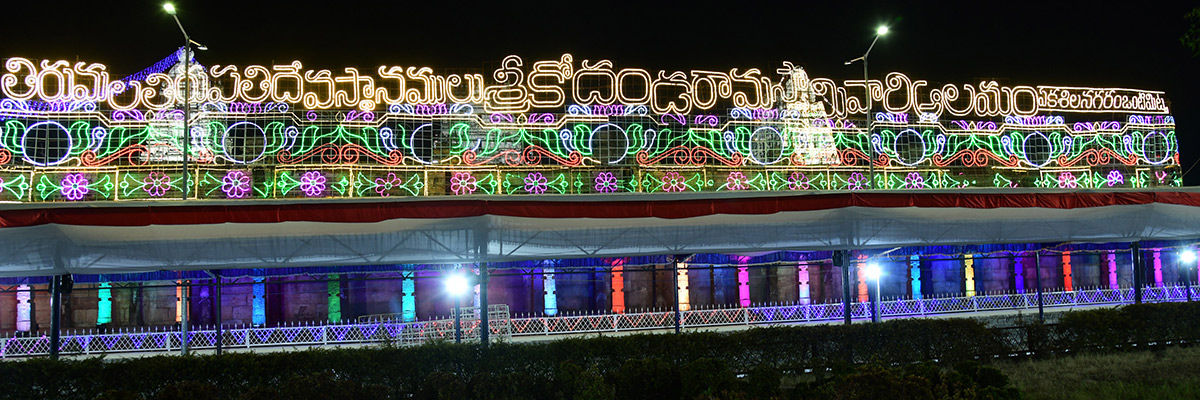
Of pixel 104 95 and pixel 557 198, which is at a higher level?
pixel 104 95

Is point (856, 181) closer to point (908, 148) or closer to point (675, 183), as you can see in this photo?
point (908, 148)

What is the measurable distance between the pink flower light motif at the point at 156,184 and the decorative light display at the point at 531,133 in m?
0.05

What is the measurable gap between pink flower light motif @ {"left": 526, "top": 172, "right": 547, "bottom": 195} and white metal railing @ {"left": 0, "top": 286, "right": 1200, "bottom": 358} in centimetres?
413

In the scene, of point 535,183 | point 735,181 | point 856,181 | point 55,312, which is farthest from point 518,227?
point 856,181

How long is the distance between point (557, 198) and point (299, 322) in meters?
14.0

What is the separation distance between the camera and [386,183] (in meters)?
26.8

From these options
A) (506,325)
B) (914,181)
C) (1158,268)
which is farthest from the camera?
(1158,268)

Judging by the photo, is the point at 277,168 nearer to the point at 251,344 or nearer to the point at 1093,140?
the point at 251,344

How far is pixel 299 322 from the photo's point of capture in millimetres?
27609

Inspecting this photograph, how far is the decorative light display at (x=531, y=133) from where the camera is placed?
25984 millimetres

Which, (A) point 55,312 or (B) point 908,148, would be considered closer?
(A) point 55,312

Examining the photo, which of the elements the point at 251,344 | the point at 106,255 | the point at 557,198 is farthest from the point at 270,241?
the point at 251,344

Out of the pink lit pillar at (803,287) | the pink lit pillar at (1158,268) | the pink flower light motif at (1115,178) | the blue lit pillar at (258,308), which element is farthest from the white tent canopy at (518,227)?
the pink lit pillar at (1158,268)

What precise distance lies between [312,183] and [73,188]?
7180 millimetres
